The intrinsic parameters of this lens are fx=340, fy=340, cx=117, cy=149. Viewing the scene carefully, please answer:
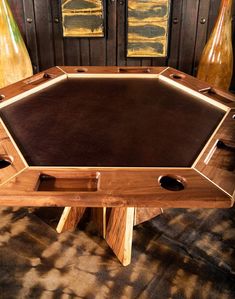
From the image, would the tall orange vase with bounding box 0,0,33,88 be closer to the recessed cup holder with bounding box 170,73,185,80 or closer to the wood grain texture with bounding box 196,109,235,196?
the recessed cup holder with bounding box 170,73,185,80

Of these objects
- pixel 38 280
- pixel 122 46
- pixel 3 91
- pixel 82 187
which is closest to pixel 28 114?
pixel 3 91

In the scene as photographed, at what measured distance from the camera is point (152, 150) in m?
1.32

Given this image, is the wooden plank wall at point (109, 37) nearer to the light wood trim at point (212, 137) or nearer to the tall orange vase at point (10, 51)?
the tall orange vase at point (10, 51)

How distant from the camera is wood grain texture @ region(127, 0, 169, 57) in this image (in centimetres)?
287

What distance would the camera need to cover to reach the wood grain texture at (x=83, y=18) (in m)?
2.88

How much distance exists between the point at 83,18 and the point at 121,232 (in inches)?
79.3

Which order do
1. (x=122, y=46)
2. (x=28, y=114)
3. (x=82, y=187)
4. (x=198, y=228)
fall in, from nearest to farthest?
(x=82, y=187) → (x=28, y=114) → (x=198, y=228) → (x=122, y=46)

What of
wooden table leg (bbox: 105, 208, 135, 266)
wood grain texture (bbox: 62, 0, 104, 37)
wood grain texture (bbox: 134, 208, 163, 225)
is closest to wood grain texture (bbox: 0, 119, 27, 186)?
wooden table leg (bbox: 105, 208, 135, 266)

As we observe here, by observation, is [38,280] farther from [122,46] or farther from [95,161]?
[122,46]

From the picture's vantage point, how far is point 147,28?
9.70 feet

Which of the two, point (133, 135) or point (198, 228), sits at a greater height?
point (133, 135)

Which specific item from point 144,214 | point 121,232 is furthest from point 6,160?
point 144,214

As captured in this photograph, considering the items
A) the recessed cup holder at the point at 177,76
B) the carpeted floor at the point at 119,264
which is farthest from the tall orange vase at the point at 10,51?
the recessed cup holder at the point at 177,76

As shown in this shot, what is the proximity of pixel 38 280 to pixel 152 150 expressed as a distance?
2.88 feet
